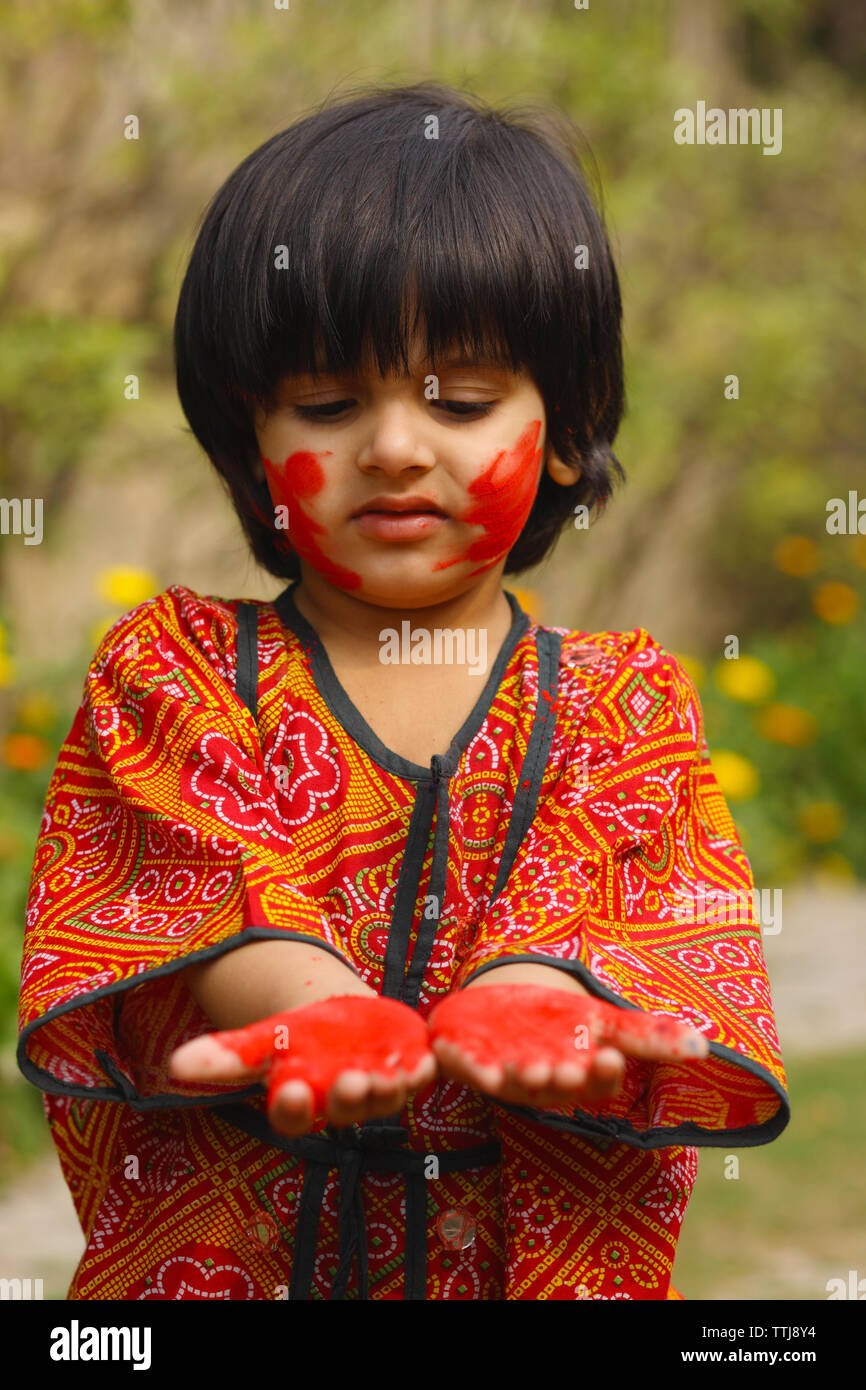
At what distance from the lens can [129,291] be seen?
4.41 meters

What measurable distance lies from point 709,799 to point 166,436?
3.10 meters

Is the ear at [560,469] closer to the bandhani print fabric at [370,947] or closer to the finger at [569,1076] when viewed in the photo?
the bandhani print fabric at [370,947]

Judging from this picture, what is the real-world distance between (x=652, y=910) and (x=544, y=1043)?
374mm

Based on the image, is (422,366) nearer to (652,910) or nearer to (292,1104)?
(652,910)

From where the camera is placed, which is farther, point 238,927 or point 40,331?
point 40,331

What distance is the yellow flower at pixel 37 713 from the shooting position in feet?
11.4

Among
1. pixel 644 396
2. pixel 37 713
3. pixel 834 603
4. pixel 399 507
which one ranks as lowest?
pixel 399 507

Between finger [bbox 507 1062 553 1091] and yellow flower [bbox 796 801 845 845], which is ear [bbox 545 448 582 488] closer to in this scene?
finger [bbox 507 1062 553 1091]

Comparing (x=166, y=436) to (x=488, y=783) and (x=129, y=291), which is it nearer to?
(x=129, y=291)

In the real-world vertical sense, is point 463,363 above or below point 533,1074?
above

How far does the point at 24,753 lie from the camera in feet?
11.0

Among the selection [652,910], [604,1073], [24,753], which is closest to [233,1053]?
[604,1073]

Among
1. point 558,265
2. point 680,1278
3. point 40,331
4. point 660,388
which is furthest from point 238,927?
point 660,388

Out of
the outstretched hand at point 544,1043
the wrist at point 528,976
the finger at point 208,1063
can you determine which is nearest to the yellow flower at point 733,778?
the wrist at point 528,976
